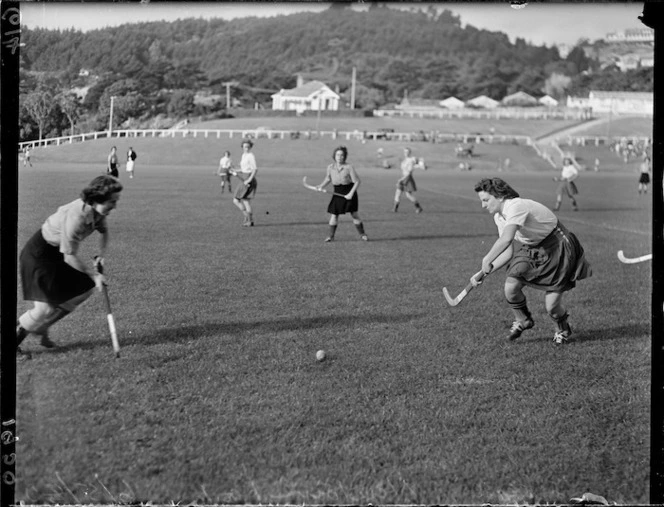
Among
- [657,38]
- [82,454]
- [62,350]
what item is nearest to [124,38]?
[62,350]

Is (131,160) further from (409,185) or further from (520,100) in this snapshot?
(409,185)

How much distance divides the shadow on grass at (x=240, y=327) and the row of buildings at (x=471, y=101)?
1.55 meters

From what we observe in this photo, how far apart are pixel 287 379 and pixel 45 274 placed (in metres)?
1.61

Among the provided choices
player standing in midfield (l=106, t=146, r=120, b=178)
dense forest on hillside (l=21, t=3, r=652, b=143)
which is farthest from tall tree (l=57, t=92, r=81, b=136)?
player standing in midfield (l=106, t=146, r=120, b=178)

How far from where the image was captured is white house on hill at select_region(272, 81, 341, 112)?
4703 mm

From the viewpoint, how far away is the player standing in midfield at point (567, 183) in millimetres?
6508

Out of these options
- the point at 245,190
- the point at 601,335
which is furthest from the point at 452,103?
the point at 601,335

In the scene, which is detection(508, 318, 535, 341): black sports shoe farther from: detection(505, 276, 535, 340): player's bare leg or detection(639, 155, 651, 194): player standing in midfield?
detection(639, 155, 651, 194): player standing in midfield

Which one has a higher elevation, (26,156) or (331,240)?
(26,156)

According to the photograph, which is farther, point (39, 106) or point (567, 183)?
point (567, 183)

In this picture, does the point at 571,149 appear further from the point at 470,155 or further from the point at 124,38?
the point at 124,38

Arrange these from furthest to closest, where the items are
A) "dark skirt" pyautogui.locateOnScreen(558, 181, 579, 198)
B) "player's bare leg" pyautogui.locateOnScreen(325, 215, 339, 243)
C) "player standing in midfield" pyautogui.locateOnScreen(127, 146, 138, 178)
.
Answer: "player's bare leg" pyautogui.locateOnScreen(325, 215, 339, 243) → "dark skirt" pyautogui.locateOnScreen(558, 181, 579, 198) → "player standing in midfield" pyautogui.locateOnScreen(127, 146, 138, 178)

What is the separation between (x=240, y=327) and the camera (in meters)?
5.12

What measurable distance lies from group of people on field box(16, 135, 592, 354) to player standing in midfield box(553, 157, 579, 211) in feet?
0.12
